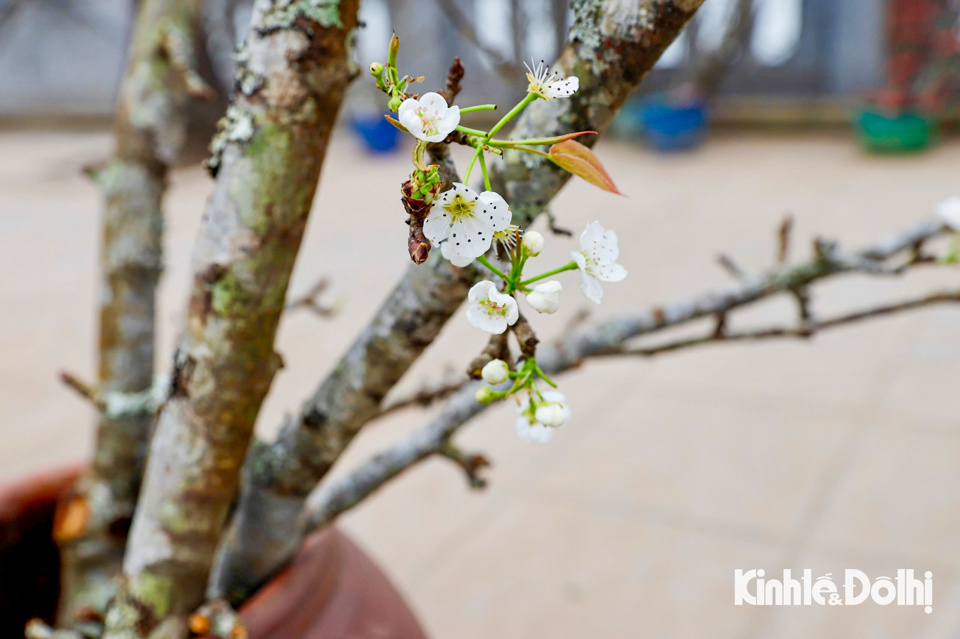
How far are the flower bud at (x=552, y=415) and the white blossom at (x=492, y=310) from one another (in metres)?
0.06

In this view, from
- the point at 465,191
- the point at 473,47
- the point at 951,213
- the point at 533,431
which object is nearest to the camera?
the point at 465,191

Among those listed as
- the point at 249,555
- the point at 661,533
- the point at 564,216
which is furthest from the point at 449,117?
the point at 564,216

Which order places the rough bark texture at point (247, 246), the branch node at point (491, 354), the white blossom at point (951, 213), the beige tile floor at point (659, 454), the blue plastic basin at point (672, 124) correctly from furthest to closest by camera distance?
the blue plastic basin at point (672, 124)
the beige tile floor at point (659, 454)
the white blossom at point (951, 213)
the rough bark texture at point (247, 246)
the branch node at point (491, 354)

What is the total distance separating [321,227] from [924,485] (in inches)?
93.2

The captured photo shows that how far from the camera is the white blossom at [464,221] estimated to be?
0.29 metres

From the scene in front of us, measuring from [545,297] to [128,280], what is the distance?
0.61m

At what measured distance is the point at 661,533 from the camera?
1.47 metres

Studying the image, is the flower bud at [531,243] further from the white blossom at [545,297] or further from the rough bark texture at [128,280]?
the rough bark texture at [128,280]

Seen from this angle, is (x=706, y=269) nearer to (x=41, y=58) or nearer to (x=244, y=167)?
(x=244, y=167)

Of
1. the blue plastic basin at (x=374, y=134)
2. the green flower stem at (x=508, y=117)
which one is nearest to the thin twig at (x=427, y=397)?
the green flower stem at (x=508, y=117)

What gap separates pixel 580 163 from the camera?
325 millimetres

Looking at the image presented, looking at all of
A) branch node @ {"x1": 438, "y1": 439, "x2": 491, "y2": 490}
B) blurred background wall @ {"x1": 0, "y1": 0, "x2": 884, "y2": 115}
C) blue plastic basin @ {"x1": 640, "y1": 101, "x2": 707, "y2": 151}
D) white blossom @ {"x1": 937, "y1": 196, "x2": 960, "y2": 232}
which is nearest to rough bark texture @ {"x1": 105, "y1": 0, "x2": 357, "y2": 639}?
branch node @ {"x1": 438, "y1": 439, "x2": 491, "y2": 490}

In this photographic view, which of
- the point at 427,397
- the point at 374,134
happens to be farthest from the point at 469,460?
the point at 374,134

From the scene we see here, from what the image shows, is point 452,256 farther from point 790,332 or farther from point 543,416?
point 790,332
